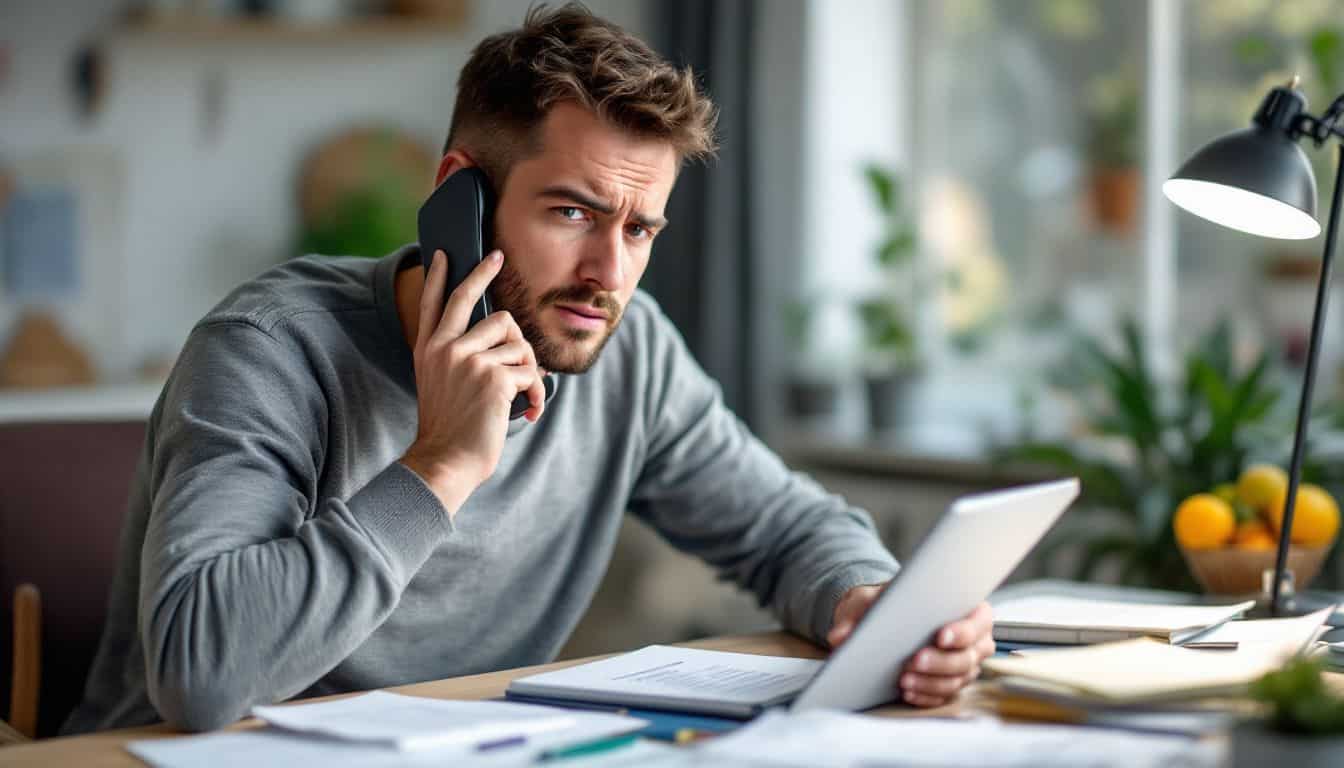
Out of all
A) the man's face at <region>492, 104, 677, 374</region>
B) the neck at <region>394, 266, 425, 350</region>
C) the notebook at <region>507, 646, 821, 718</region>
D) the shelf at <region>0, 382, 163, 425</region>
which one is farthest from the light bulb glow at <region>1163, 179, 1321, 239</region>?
the shelf at <region>0, 382, 163, 425</region>

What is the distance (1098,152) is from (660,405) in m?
1.95

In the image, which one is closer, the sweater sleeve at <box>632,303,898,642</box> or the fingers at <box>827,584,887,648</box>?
the fingers at <box>827,584,887,648</box>

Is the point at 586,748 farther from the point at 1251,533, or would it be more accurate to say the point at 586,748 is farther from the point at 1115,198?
the point at 1115,198

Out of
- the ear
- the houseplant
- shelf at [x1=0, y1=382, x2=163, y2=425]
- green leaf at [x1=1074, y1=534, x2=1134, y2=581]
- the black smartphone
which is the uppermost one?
the ear

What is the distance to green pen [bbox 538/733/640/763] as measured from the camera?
0.92 meters

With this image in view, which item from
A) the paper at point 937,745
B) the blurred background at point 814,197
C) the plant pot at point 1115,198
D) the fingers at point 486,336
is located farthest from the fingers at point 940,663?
the plant pot at point 1115,198

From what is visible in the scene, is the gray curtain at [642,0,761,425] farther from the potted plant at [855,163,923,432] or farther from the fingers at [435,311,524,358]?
the fingers at [435,311,524,358]

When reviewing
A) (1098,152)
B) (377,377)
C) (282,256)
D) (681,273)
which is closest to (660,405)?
(377,377)

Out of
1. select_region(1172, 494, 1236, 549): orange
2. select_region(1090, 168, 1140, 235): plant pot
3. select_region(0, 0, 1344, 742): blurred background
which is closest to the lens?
select_region(1172, 494, 1236, 549): orange

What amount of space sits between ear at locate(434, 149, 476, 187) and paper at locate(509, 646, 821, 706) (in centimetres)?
55

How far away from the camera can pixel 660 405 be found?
172cm

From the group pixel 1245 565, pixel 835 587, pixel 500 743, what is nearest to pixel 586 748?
pixel 500 743

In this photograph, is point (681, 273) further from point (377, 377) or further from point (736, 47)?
point (377, 377)

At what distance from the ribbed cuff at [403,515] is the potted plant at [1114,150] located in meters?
2.46
